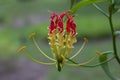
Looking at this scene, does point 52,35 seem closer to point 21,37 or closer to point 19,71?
point 19,71

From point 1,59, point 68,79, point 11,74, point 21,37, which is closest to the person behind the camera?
point 68,79

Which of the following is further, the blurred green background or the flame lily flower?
the blurred green background

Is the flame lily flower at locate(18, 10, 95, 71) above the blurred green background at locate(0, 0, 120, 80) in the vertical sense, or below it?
above

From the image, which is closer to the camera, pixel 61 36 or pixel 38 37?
pixel 61 36

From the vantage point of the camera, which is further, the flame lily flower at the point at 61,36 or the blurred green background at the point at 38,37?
the blurred green background at the point at 38,37

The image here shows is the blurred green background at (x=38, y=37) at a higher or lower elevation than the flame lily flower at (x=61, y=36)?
lower

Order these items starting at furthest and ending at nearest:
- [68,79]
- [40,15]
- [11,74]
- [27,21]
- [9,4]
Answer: [9,4]
[40,15]
[27,21]
[11,74]
[68,79]

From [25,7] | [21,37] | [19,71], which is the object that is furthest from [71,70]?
[25,7]

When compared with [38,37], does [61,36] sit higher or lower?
higher
